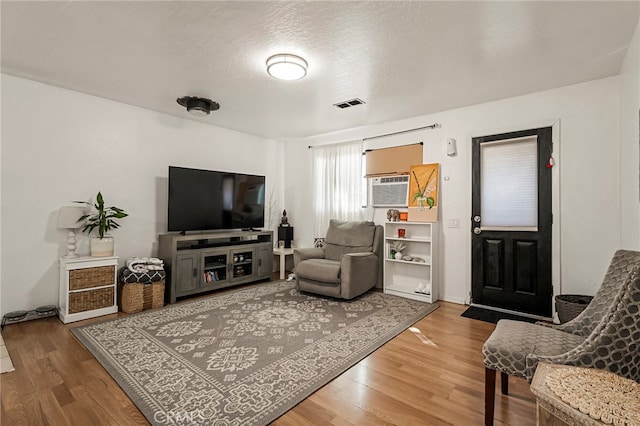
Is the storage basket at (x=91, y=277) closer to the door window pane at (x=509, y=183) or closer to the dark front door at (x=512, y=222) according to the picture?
the dark front door at (x=512, y=222)

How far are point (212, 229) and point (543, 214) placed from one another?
424 centimetres

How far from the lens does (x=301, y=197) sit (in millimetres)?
A: 5672

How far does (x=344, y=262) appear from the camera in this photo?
12.3 feet

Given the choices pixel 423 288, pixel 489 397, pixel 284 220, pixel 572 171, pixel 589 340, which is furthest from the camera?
pixel 284 220

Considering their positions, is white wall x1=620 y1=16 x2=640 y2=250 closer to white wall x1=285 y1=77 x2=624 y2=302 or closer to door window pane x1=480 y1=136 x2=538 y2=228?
white wall x1=285 y1=77 x2=624 y2=302

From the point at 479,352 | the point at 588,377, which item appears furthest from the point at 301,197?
the point at 588,377

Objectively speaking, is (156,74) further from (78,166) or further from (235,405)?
(235,405)

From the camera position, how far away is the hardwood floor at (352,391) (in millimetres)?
1664

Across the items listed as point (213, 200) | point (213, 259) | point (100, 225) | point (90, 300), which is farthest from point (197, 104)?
point (90, 300)

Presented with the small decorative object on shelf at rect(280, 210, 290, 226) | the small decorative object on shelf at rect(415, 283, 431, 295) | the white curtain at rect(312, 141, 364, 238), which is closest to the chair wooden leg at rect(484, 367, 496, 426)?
the small decorative object on shelf at rect(415, 283, 431, 295)

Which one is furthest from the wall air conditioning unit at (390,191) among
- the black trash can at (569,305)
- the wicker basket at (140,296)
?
the wicker basket at (140,296)

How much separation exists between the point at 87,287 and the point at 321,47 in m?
3.39

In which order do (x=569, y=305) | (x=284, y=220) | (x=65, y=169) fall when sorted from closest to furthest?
(x=569, y=305), (x=65, y=169), (x=284, y=220)

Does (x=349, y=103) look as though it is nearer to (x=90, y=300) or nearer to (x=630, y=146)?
(x=630, y=146)
